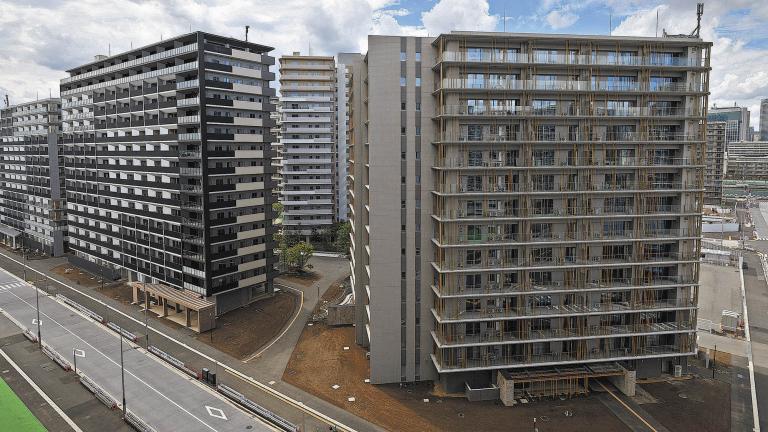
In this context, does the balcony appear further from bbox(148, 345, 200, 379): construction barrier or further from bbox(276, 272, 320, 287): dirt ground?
bbox(276, 272, 320, 287): dirt ground

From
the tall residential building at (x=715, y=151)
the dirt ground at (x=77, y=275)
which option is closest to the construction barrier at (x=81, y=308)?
the dirt ground at (x=77, y=275)

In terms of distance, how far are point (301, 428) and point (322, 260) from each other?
59.7 meters

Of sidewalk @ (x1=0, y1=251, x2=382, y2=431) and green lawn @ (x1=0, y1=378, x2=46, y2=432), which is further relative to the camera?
Result: sidewalk @ (x1=0, y1=251, x2=382, y2=431)

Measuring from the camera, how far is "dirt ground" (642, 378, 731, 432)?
39.2 meters

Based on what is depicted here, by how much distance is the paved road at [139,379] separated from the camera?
3906 centimetres

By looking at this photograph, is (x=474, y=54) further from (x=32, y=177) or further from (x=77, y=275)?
(x=32, y=177)

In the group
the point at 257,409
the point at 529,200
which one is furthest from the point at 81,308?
the point at 529,200

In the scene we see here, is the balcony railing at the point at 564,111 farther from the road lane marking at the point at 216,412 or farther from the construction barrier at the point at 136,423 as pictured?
the construction barrier at the point at 136,423

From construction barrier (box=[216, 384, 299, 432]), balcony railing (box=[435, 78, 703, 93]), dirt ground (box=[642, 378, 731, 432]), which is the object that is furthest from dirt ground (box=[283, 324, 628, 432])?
balcony railing (box=[435, 78, 703, 93])

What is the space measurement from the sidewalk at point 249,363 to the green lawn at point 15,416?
13.8 metres

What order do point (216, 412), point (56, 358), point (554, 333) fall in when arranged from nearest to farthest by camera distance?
point (216, 412) < point (554, 333) < point (56, 358)

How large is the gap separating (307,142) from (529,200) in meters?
75.8

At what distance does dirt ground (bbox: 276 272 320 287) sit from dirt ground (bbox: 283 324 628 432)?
3118 cm

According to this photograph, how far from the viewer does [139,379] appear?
1829 inches
